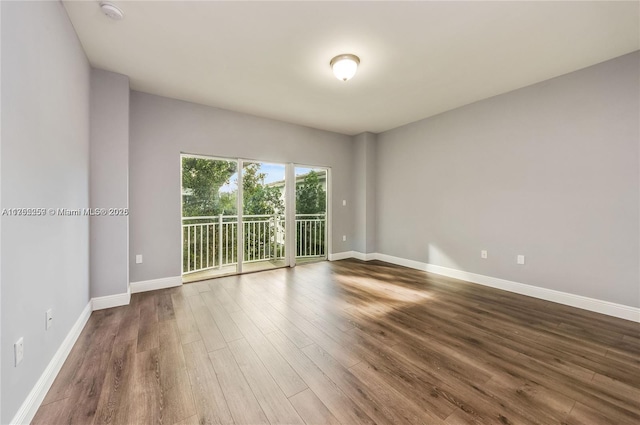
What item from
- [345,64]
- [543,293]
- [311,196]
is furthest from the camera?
[311,196]

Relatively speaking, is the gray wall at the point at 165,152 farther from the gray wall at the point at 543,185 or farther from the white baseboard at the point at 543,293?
the white baseboard at the point at 543,293

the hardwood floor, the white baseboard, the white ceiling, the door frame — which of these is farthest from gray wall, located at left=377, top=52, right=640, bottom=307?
the door frame

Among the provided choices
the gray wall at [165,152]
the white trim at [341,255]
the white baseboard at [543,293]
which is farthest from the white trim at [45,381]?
the white baseboard at [543,293]

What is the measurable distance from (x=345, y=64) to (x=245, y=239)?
10.8 feet

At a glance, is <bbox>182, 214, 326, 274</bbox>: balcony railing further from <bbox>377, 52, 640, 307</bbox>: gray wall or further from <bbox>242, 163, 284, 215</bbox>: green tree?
<bbox>377, 52, 640, 307</bbox>: gray wall

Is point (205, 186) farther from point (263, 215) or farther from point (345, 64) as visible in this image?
point (345, 64)

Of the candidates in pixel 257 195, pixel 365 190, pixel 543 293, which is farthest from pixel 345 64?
pixel 543 293

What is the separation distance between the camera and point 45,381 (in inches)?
61.2

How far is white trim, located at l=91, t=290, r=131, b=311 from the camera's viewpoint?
2807 millimetres

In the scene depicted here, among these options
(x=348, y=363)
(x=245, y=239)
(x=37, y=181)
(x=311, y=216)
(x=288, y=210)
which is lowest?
(x=348, y=363)

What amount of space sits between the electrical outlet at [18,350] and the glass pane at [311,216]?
3.96m

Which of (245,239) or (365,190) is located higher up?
(365,190)

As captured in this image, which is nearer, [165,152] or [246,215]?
[165,152]

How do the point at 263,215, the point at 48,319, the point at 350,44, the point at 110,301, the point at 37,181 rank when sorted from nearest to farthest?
the point at 37,181, the point at 48,319, the point at 350,44, the point at 110,301, the point at 263,215
